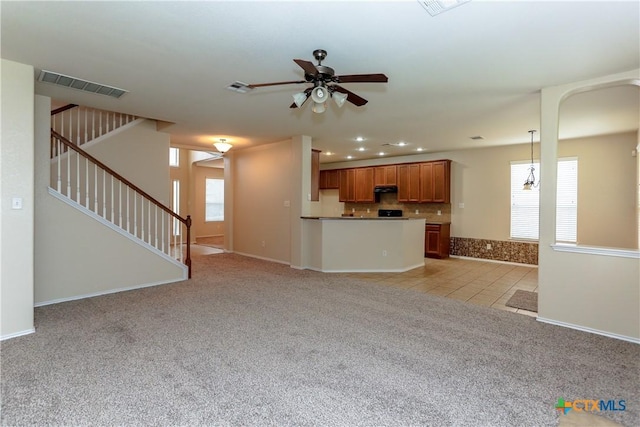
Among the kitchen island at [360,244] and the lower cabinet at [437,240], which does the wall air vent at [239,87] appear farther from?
the lower cabinet at [437,240]

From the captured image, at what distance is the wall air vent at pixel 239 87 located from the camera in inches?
140

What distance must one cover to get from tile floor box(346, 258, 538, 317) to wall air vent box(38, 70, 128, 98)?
4.45 metres

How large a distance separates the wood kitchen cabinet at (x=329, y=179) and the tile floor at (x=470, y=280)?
3.96 meters

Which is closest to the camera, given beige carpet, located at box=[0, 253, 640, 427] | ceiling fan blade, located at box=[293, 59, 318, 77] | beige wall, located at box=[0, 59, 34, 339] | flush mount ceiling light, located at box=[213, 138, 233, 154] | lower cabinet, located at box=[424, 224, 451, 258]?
beige carpet, located at box=[0, 253, 640, 427]

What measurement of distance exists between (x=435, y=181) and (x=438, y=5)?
6054 millimetres

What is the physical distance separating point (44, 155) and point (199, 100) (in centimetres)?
197

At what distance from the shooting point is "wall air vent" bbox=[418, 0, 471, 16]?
2066 millimetres

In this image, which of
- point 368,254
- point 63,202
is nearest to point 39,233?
point 63,202

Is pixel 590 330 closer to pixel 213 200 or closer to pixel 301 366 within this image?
pixel 301 366

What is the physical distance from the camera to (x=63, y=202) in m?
4.04

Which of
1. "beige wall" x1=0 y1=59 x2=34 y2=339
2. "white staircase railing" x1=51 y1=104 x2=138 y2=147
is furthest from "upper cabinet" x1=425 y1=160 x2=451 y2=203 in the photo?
"beige wall" x1=0 y1=59 x2=34 y2=339

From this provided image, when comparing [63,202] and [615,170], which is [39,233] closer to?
[63,202]

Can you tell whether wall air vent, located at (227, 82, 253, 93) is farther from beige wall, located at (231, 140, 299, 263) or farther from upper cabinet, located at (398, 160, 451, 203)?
upper cabinet, located at (398, 160, 451, 203)

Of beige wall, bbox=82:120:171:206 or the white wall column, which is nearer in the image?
beige wall, bbox=82:120:171:206
